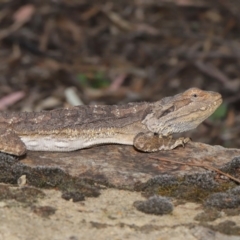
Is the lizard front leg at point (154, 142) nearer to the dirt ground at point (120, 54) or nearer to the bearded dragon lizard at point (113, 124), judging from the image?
the bearded dragon lizard at point (113, 124)

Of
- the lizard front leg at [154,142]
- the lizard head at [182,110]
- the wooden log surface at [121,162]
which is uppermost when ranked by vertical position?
the lizard head at [182,110]

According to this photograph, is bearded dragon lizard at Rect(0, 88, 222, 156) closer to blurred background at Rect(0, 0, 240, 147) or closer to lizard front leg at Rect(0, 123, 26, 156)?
lizard front leg at Rect(0, 123, 26, 156)

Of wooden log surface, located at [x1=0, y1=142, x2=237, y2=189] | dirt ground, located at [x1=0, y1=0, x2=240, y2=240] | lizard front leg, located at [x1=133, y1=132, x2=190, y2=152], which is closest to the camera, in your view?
wooden log surface, located at [x1=0, y1=142, x2=237, y2=189]

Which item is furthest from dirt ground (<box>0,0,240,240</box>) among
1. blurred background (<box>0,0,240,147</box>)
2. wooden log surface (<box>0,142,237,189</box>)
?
wooden log surface (<box>0,142,237,189</box>)

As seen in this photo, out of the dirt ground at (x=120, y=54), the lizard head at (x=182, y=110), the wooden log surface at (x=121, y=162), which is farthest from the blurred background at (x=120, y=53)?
the wooden log surface at (x=121, y=162)

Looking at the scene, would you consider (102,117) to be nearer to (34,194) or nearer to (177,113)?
(177,113)

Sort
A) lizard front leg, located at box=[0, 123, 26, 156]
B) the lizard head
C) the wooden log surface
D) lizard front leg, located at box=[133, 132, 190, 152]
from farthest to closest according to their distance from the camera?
the lizard head < lizard front leg, located at box=[133, 132, 190, 152] < lizard front leg, located at box=[0, 123, 26, 156] < the wooden log surface

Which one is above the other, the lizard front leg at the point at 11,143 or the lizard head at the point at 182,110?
the lizard head at the point at 182,110
